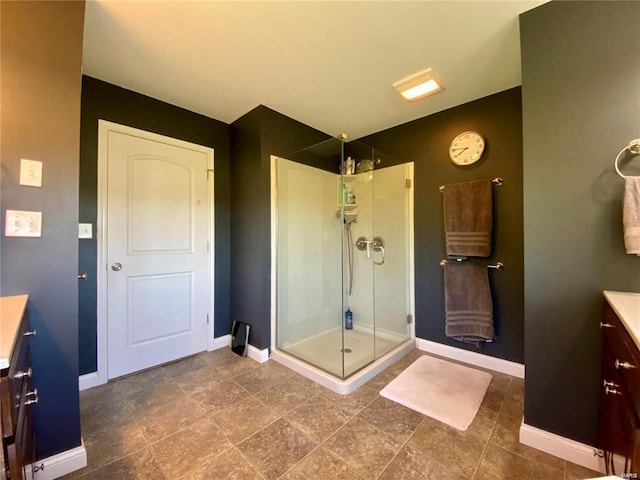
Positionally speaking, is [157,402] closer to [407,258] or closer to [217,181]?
[217,181]

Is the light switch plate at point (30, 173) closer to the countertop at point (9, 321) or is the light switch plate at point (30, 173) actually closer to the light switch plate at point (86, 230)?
the countertop at point (9, 321)

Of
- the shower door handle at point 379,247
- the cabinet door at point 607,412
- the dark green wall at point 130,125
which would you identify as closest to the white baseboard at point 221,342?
the dark green wall at point 130,125

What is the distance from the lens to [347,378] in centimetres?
204

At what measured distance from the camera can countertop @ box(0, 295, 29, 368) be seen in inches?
26.6

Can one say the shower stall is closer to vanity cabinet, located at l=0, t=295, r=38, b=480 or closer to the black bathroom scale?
the black bathroom scale

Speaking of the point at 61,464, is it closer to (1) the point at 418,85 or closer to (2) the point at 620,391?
(2) the point at 620,391

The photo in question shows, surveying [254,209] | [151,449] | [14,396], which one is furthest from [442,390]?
[14,396]

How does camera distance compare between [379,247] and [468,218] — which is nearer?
[468,218]

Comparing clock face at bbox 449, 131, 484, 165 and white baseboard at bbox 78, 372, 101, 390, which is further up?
clock face at bbox 449, 131, 484, 165

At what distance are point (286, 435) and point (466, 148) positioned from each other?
104 inches

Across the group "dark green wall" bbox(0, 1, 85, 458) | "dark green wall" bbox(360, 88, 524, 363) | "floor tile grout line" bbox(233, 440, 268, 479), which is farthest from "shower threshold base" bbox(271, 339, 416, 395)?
"dark green wall" bbox(0, 1, 85, 458)

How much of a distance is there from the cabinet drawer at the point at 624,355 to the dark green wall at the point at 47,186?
2.21m

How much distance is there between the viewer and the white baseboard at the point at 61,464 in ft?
3.94

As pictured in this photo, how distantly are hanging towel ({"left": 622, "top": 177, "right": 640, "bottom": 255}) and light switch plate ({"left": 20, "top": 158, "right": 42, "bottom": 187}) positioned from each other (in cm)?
258
